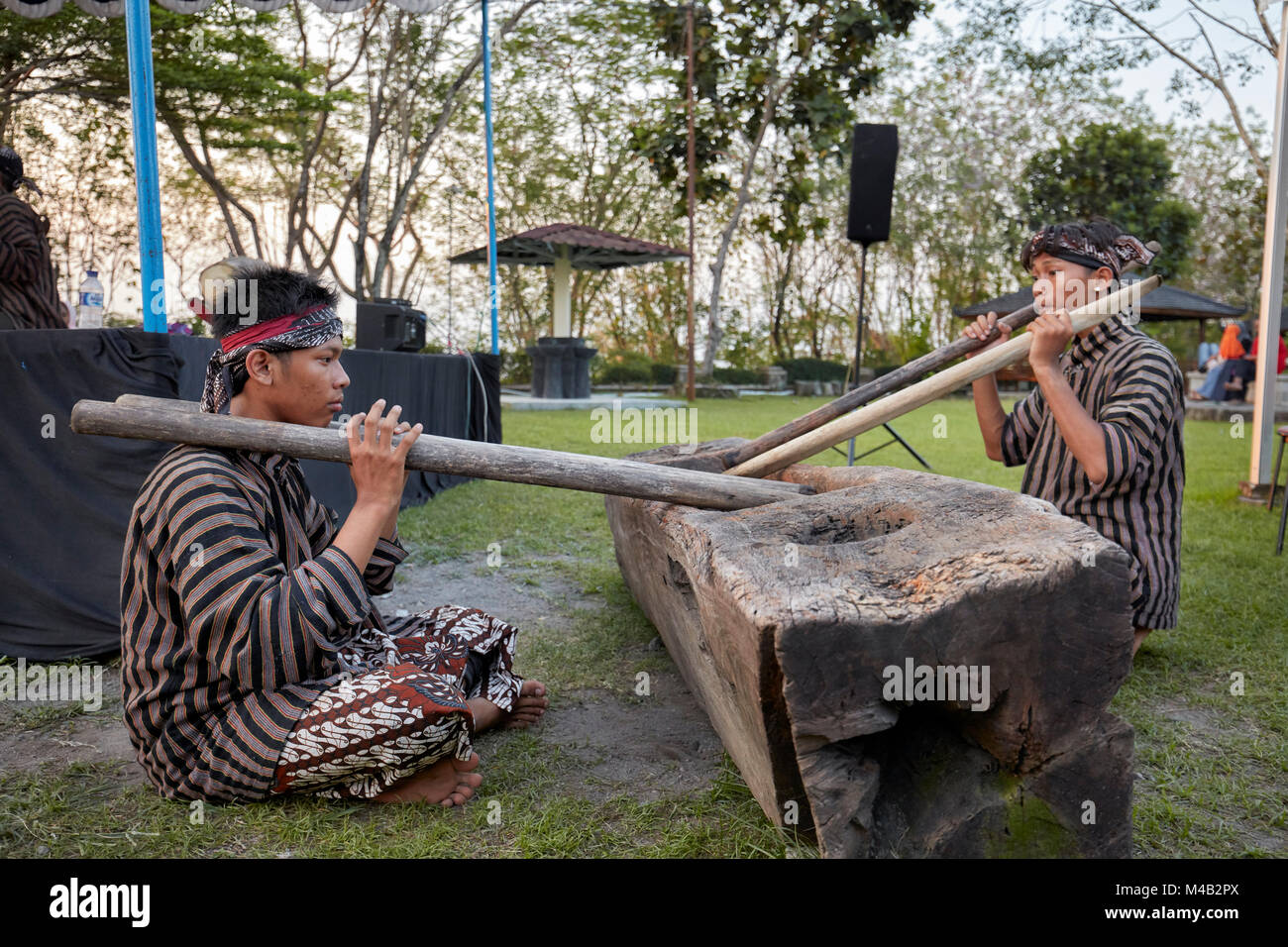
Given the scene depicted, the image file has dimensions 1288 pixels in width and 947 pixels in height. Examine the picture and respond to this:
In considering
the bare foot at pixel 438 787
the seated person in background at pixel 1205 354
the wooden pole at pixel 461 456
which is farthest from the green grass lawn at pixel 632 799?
the seated person in background at pixel 1205 354

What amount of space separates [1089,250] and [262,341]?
6.65 feet

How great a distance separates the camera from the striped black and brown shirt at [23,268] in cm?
398

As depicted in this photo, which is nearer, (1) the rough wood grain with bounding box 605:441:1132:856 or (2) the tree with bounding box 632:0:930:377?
(1) the rough wood grain with bounding box 605:441:1132:856

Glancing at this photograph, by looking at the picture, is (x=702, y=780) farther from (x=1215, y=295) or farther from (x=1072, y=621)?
(x=1215, y=295)

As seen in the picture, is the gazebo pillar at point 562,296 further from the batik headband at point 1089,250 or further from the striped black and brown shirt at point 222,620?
the striped black and brown shirt at point 222,620

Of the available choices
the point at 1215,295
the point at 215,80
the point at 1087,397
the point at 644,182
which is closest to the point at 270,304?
the point at 1087,397

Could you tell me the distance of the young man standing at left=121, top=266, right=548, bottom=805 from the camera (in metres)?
1.68

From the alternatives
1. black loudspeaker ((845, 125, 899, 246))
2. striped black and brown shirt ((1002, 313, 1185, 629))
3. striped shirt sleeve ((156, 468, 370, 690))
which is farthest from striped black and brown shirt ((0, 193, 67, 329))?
black loudspeaker ((845, 125, 899, 246))

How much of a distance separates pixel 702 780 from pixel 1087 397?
1454 millimetres

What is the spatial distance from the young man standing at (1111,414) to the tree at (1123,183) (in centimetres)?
1581

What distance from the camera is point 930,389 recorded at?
8.06ft

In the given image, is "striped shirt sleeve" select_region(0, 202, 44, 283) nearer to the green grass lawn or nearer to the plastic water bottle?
the plastic water bottle

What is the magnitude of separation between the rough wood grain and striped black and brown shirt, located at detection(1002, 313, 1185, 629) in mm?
658

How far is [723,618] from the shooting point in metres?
1.67
